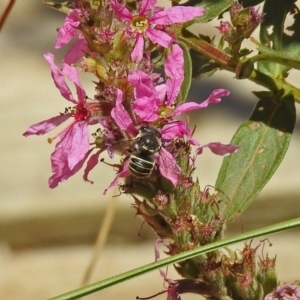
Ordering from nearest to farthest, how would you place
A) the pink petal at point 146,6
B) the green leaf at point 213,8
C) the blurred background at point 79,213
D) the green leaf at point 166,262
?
the green leaf at point 166,262, the pink petal at point 146,6, the green leaf at point 213,8, the blurred background at point 79,213

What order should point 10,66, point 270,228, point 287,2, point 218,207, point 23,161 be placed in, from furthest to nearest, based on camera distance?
1. point 10,66
2. point 23,161
3. point 287,2
4. point 218,207
5. point 270,228

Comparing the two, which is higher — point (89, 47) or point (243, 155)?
point (89, 47)

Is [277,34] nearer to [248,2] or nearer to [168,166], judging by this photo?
[248,2]

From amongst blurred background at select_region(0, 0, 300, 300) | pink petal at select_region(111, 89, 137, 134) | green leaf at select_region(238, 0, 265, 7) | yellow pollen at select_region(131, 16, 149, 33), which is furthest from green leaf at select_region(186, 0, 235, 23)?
blurred background at select_region(0, 0, 300, 300)

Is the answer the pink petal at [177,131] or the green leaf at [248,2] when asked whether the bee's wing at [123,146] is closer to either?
the pink petal at [177,131]

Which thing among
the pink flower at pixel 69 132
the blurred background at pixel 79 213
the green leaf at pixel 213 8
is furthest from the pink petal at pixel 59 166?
the blurred background at pixel 79 213

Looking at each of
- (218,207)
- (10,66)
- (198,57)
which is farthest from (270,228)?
(10,66)

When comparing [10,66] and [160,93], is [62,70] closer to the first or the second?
[160,93]
